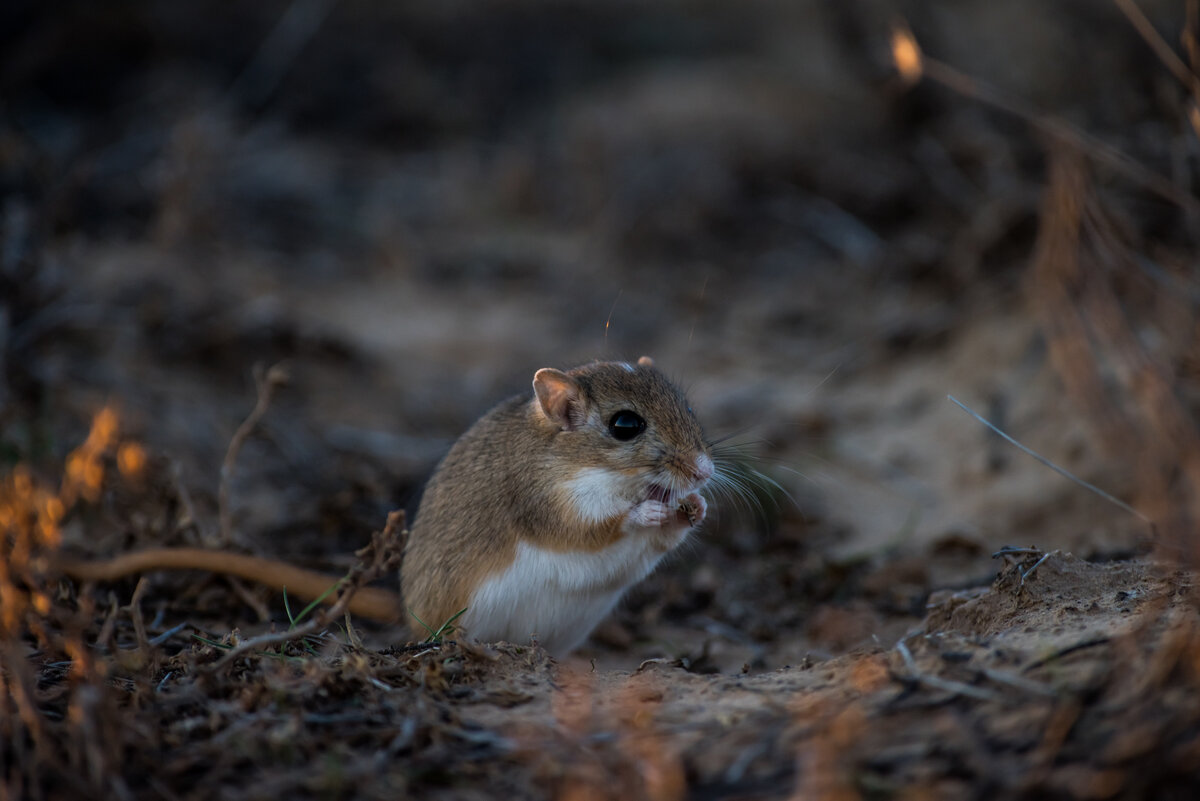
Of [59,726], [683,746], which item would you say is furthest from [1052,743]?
[59,726]

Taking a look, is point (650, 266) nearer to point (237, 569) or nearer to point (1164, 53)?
point (1164, 53)

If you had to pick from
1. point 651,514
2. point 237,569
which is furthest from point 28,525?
point 651,514

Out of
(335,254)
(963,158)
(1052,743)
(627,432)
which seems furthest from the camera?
(335,254)

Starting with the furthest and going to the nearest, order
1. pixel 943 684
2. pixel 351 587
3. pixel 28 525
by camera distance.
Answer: pixel 351 587 → pixel 28 525 → pixel 943 684

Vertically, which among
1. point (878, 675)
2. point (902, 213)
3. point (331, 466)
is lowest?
point (331, 466)

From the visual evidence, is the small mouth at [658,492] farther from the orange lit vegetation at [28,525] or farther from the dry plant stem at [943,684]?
the orange lit vegetation at [28,525]

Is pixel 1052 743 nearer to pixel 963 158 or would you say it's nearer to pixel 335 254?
pixel 963 158

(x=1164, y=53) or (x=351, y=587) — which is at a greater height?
(x=1164, y=53)
